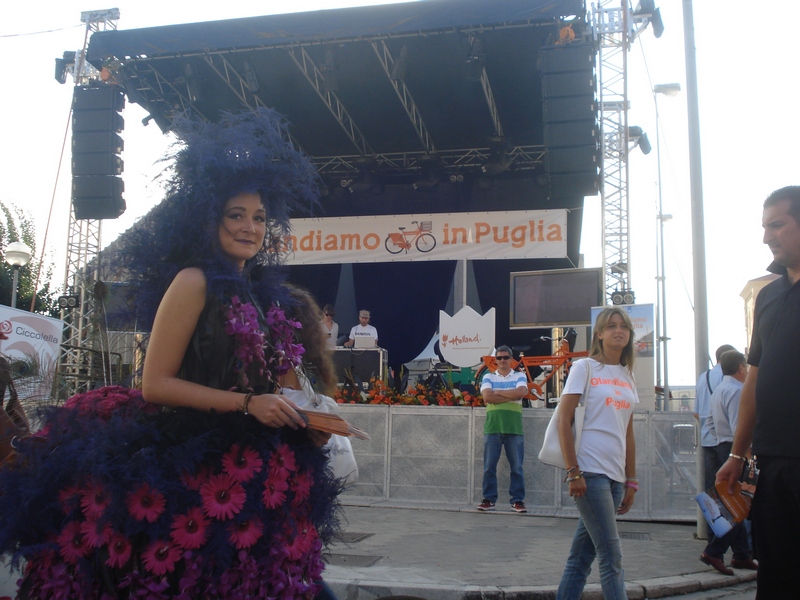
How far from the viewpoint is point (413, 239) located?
15.7m

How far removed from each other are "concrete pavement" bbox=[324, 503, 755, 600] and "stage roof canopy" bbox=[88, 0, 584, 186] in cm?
761

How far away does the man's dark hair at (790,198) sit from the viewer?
2.79m

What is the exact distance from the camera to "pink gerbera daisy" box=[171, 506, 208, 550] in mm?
1878

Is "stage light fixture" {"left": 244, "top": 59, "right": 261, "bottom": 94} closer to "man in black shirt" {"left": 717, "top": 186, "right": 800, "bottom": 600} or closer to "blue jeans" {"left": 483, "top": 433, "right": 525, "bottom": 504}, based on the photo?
"blue jeans" {"left": 483, "top": 433, "right": 525, "bottom": 504}

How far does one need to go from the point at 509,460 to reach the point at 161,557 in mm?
6901

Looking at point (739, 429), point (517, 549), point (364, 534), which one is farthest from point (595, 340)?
point (364, 534)

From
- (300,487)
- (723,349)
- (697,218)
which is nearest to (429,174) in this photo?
(697,218)

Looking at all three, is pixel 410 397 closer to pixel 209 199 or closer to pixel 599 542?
pixel 599 542

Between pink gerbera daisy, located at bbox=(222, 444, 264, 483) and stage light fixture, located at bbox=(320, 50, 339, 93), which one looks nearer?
pink gerbera daisy, located at bbox=(222, 444, 264, 483)

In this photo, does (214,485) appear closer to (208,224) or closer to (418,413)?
(208,224)

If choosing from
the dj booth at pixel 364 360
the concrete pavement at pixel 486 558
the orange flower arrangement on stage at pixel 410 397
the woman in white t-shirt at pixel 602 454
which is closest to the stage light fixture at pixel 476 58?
the dj booth at pixel 364 360

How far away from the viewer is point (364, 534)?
6.68 metres

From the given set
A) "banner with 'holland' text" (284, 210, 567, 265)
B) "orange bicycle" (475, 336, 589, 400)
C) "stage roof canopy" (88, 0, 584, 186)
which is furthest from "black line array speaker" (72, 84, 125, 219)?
"orange bicycle" (475, 336, 589, 400)

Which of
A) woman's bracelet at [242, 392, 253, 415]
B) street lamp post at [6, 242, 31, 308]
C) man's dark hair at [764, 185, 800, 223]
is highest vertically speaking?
street lamp post at [6, 242, 31, 308]
